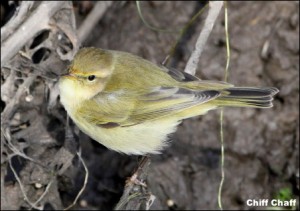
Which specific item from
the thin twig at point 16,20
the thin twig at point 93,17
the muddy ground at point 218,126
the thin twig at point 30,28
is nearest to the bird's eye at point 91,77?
the thin twig at point 30,28

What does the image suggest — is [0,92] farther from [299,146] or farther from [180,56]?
[299,146]

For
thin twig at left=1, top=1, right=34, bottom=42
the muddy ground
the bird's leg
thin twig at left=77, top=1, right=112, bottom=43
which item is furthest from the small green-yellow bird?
thin twig at left=77, top=1, right=112, bottom=43

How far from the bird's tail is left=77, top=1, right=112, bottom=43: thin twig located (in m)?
2.05

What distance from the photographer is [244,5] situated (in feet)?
21.7

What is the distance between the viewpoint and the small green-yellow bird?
4758 millimetres

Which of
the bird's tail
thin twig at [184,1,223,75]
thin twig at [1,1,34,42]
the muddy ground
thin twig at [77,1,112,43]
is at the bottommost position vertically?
the muddy ground

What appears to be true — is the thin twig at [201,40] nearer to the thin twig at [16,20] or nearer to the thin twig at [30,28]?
the thin twig at [30,28]

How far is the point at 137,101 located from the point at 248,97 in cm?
91

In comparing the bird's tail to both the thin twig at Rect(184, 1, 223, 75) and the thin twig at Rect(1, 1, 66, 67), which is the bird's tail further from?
the thin twig at Rect(1, 1, 66, 67)

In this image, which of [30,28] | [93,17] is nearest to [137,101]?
[30,28]

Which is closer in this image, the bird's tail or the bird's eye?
the bird's eye

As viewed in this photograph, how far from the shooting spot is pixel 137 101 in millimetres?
4801

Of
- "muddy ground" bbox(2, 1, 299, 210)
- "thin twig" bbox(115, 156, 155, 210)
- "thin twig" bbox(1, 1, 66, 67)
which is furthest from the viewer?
"muddy ground" bbox(2, 1, 299, 210)

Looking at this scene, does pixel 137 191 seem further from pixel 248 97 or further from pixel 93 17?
pixel 93 17
